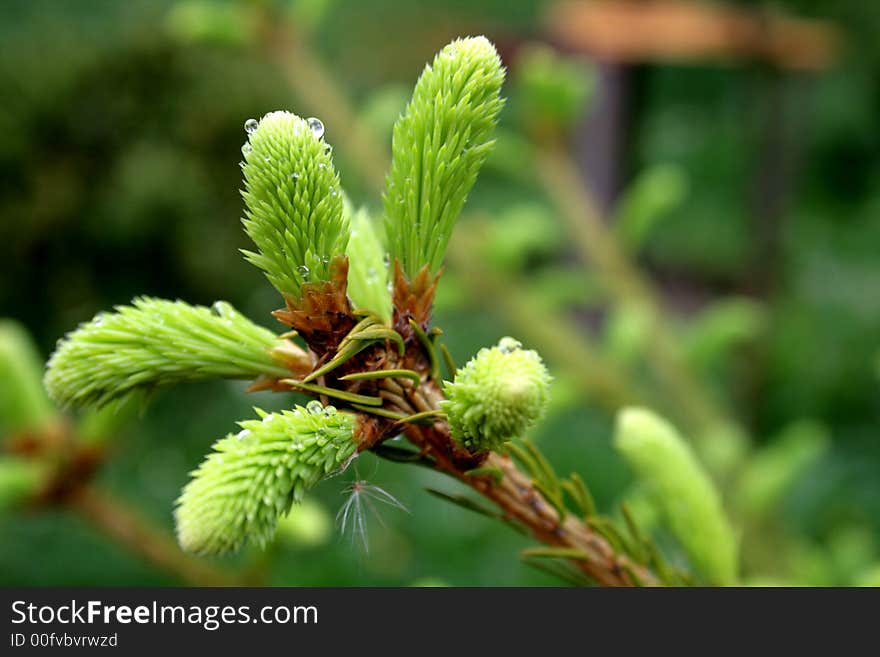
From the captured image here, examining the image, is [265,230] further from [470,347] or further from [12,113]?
[470,347]

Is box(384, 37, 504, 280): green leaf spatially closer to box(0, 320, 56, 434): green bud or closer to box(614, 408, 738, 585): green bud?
box(614, 408, 738, 585): green bud

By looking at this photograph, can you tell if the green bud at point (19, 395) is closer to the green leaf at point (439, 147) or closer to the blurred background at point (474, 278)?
the blurred background at point (474, 278)

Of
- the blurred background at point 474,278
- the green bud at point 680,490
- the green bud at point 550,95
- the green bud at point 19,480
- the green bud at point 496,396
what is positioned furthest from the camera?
the green bud at point 550,95

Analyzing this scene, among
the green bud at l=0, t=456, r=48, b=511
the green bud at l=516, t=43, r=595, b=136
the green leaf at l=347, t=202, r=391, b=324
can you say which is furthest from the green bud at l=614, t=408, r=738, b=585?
the green bud at l=516, t=43, r=595, b=136

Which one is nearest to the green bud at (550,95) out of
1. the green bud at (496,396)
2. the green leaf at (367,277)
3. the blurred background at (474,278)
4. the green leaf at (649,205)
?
the blurred background at (474,278)

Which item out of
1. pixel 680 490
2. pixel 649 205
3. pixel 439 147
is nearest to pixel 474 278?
pixel 649 205

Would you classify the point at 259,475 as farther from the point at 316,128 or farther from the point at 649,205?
the point at 649,205
